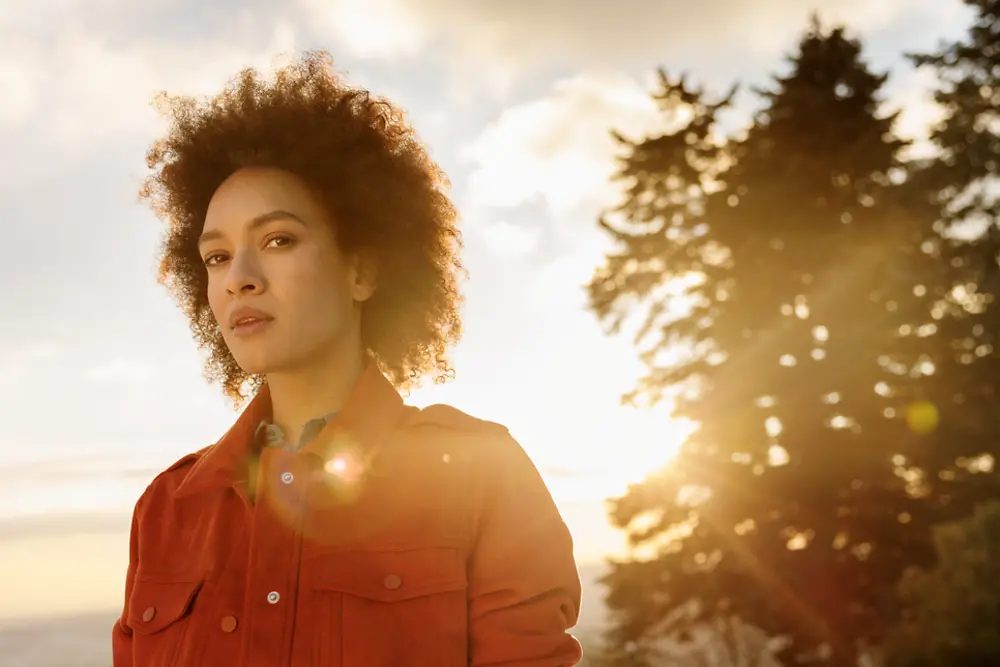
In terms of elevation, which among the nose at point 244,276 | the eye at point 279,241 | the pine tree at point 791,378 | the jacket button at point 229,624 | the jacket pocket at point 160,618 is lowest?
the jacket button at point 229,624

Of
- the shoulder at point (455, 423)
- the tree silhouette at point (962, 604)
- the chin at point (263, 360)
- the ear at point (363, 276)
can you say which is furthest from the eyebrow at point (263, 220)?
the tree silhouette at point (962, 604)

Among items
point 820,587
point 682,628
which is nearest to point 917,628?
point 820,587

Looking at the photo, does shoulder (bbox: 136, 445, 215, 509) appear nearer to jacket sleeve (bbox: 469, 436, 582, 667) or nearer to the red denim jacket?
the red denim jacket

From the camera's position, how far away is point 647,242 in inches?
778

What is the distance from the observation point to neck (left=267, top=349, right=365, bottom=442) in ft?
9.97

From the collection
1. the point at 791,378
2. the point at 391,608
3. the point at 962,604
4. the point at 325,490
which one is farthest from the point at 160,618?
the point at 791,378

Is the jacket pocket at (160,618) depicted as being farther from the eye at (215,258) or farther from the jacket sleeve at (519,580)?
the eye at (215,258)

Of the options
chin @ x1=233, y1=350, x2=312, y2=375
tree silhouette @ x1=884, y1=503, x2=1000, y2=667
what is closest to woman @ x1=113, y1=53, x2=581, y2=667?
chin @ x1=233, y1=350, x2=312, y2=375

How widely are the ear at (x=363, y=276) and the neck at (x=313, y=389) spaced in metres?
0.23

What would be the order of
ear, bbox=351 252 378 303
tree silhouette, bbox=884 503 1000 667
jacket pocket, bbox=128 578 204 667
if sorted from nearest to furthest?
jacket pocket, bbox=128 578 204 667 → ear, bbox=351 252 378 303 → tree silhouette, bbox=884 503 1000 667

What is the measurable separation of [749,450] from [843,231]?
15.3 feet

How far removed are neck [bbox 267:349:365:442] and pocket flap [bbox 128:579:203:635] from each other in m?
0.55

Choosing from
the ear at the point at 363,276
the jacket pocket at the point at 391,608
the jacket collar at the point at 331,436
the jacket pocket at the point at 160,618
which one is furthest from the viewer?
the ear at the point at 363,276

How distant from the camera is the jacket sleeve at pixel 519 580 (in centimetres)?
260
